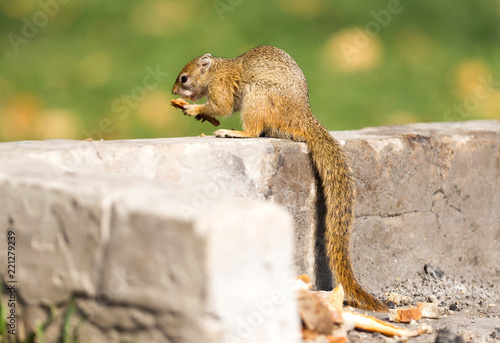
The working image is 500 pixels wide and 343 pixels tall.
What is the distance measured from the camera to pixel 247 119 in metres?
3.52

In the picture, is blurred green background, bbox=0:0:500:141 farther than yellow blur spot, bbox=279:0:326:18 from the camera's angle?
No

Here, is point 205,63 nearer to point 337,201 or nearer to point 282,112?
point 282,112

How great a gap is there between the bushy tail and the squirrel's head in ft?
2.87

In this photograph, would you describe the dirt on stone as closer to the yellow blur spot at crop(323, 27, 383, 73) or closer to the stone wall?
the stone wall

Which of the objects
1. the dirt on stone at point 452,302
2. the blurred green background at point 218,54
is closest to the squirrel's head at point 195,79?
the dirt on stone at point 452,302

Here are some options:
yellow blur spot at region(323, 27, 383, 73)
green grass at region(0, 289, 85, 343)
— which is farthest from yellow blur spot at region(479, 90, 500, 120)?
green grass at region(0, 289, 85, 343)

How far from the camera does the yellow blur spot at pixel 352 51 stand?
7.24 meters

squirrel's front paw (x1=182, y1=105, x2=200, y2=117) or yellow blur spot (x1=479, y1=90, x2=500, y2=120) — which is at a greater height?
yellow blur spot (x1=479, y1=90, x2=500, y2=120)

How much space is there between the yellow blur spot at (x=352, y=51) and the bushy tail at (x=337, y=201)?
3981mm

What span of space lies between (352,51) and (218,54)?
1631mm

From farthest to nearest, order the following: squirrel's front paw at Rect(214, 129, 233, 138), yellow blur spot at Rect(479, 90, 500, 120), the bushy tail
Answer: yellow blur spot at Rect(479, 90, 500, 120), squirrel's front paw at Rect(214, 129, 233, 138), the bushy tail

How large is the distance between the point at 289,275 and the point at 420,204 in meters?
1.95

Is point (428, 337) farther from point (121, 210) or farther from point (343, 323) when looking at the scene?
point (121, 210)

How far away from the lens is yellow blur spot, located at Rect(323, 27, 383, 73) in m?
7.24
